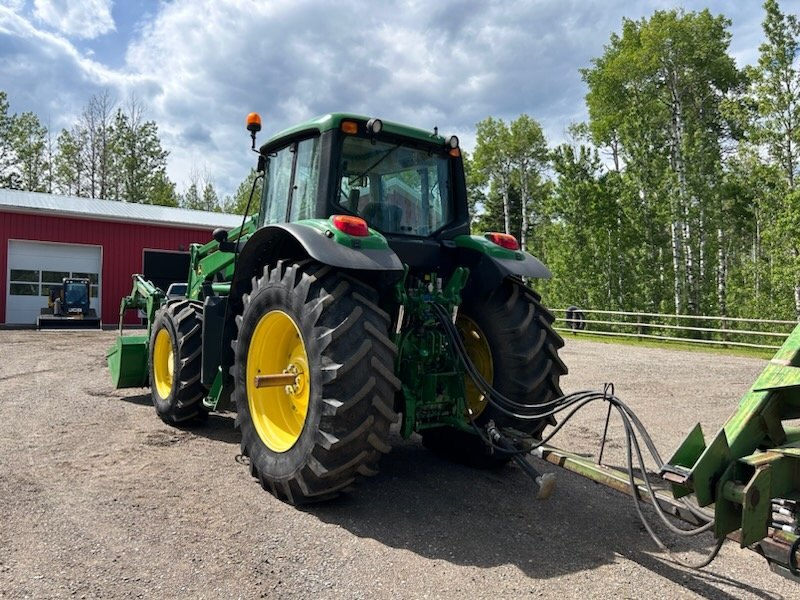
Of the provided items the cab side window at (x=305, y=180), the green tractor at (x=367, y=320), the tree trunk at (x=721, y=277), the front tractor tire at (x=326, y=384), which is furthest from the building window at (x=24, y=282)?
the tree trunk at (x=721, y=277)

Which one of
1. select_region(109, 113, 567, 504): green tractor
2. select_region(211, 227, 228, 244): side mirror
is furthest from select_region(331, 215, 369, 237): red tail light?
select_region(211, 227, 228, 244): side mirror

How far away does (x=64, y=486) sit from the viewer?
4051 millimetres

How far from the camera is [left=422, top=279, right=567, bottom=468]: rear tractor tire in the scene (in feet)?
14.0

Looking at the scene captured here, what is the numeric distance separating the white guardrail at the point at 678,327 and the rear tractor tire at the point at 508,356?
1321 centimetres

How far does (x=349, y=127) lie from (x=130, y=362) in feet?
14.0

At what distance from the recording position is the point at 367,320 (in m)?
3.58

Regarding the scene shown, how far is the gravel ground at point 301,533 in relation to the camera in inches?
110

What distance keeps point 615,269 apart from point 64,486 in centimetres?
2336

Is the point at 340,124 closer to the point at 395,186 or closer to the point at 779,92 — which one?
the point at 395,186

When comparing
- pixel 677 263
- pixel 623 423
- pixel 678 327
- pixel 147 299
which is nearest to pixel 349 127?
pixel 623 423

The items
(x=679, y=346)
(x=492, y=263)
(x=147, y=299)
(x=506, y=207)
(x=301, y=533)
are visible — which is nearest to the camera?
(x=301, y=533)

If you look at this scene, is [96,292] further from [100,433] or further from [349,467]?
[349,467]

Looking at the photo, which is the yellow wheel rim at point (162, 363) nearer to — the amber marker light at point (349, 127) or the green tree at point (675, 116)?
the amber marker light at point (349, 127)

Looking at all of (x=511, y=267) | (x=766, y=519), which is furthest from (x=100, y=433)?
(x=766, y=519)
